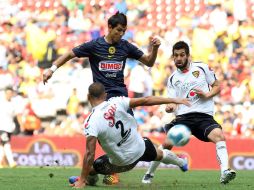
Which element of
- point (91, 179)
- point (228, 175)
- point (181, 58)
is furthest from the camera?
point (181, 58)

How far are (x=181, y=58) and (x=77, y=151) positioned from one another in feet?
30.8

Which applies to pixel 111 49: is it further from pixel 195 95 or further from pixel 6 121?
pixel 6 121

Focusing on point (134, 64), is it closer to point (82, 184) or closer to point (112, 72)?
point (112, 72)

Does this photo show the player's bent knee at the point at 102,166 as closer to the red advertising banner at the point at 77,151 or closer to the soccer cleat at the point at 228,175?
the soccer cleat at the point at 228,175

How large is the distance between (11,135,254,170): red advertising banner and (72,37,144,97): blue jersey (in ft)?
25.2

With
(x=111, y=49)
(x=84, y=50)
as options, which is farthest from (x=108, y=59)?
(x=84, y=50)

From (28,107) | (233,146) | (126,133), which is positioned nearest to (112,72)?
(126,133)

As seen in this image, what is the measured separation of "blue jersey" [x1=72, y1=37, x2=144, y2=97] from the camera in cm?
1237

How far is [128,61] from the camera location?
24672 mm

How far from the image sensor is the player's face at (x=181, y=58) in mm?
12656

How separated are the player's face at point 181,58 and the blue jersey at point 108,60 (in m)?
0.77

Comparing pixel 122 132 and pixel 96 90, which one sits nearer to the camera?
pixel 96 90

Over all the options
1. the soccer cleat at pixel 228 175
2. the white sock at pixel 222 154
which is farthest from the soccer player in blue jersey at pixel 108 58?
the soccer cleat at pixel 228 175

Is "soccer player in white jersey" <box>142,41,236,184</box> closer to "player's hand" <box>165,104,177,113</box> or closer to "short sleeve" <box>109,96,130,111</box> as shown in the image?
"player's hand" <box>165,104,177,113</box>
